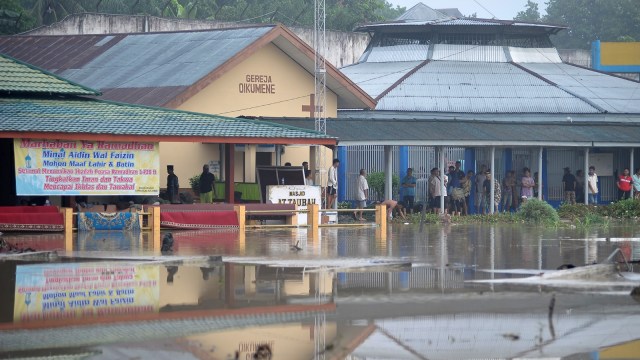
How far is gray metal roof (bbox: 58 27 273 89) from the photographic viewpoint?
38.2 m

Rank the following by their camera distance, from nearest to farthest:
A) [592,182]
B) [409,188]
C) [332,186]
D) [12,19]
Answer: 1. [332,186]
2. [409,188]
3. [592,182]
4. [12,19]

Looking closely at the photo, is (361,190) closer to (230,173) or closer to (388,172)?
(388,172)

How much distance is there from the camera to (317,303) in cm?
1556

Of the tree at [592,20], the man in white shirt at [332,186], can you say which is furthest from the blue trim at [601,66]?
the tree at [592,20]

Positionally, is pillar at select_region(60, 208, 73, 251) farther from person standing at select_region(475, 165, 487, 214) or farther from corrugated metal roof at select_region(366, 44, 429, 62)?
corrugated metal roof at select_region(366, 44, 429, 62)

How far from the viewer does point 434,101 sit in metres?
44.6

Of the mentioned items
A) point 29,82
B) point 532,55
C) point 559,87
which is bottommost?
point 29,82

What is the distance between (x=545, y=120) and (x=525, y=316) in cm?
3050

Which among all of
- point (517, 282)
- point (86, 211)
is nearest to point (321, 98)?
point (86, 211)

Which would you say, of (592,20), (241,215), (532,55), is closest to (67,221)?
(241,215)

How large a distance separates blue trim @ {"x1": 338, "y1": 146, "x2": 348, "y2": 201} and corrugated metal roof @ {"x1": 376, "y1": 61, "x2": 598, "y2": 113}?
14.6 feet

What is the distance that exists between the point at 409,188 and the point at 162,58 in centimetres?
982

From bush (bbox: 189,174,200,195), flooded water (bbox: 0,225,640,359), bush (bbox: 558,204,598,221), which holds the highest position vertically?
bush (bbox: 189,174,200,195)

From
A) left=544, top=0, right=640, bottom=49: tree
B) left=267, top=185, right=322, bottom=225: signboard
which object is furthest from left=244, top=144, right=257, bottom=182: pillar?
left=544, top=0, right=640, bottom=49: tree
